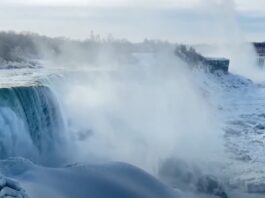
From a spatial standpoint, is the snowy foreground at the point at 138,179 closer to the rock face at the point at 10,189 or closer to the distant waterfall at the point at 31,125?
the rock face at the point at 10,189

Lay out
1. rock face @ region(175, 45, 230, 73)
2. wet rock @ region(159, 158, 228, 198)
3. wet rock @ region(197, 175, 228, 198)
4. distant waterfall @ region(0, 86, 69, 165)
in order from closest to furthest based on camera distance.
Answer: distant waterfall @ region(0, 86, 69, 165) < wet rock @ region(197, 175, 228, 198) < wet rock @ region(159, 158, 228, 198) < rock face @ region(175, 45, 230, 73)

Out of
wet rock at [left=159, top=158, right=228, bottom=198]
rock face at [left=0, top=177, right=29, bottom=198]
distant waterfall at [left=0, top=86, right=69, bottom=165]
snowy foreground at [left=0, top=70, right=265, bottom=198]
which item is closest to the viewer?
rock face at [left=0, top=177, right=29, bottom=198]

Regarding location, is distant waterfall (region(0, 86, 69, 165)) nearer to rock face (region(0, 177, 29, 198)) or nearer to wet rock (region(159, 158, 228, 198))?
wet rock (region(159, 158, 228, 198))

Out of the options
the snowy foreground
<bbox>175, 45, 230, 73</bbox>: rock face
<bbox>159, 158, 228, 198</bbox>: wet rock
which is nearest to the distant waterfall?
the snowy foreground

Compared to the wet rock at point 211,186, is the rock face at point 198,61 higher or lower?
higher

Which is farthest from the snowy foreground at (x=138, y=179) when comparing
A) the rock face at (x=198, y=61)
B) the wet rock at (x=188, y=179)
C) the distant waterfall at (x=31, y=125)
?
the rock face at (x=198, y=61)

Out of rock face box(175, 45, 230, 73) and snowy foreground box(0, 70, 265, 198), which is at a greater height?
rock face box(175, 45, 230, 73)

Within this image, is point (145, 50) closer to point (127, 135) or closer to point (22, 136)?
point (127, 135)

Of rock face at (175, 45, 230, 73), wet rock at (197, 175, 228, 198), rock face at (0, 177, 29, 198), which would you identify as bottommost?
wet rock at (197, 175, 228, 198)

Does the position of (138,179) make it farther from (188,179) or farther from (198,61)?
(198,61)
